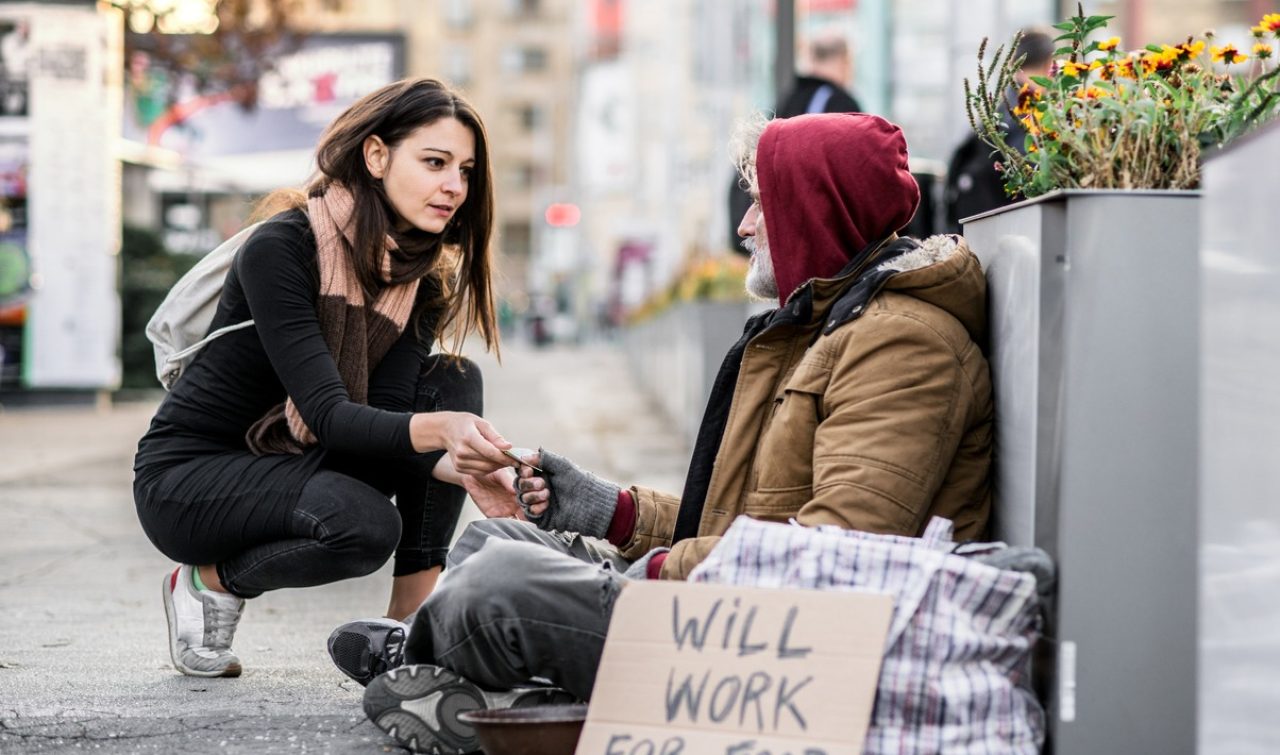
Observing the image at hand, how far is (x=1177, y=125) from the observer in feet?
9.51

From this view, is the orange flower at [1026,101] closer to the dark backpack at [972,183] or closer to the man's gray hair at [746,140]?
the man's gray hair at [746,140]

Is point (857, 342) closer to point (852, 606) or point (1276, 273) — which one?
point (852, 606)

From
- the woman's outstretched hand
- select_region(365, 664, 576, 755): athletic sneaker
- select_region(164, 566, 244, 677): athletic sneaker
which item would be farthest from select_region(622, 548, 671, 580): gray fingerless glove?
select_region(164, 566, 244, 677): athletic sneaker

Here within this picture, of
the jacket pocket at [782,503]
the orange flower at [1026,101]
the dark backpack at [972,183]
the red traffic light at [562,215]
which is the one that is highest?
the orange flower at [1026,101]

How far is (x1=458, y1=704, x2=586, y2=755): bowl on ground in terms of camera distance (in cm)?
285

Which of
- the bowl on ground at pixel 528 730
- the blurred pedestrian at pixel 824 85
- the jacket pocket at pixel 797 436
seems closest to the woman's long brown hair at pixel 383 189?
the jacket pocket at pixel 797 436

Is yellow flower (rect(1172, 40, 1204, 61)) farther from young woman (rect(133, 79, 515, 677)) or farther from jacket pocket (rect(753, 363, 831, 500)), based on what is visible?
young woman (rect(133, 79, 515, 677))

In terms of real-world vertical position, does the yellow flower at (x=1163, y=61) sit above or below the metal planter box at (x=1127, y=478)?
above

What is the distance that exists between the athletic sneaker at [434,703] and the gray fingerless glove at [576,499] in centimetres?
41

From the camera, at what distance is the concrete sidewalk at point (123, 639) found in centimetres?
348

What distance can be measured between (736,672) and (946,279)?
861 millimetres

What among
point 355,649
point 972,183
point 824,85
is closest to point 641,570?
point 355,649

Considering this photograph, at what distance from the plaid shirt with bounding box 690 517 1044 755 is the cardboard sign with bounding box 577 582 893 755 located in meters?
0.06

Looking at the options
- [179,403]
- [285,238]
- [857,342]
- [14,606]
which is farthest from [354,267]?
[14,606]
